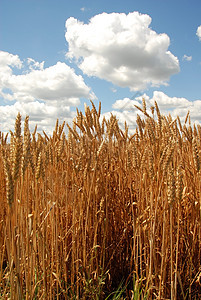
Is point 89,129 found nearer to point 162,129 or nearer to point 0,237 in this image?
point 162,129

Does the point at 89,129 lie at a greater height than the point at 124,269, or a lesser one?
greater

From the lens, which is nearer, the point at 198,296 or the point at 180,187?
the point at 180,187

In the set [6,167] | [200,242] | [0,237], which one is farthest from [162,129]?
[0,237]

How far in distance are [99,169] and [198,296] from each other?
877mm

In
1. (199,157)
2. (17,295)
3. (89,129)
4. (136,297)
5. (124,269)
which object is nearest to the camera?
(17,295)

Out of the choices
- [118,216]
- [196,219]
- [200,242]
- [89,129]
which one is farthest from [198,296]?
[89,129]

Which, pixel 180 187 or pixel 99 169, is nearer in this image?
pixel 180 187

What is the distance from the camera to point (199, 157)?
1134 mm

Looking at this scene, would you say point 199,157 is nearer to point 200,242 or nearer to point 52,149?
point 200,242

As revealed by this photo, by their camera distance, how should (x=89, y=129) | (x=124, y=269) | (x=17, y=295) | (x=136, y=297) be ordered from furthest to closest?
1. (x=124, y=269)
2. (x=89, y=129)
3. (x=136, y=297)
4. (x=17, y=295)

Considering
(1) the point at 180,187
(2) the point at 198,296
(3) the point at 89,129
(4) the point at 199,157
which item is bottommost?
(2) the point at 198,296

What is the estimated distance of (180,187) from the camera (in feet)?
3.06

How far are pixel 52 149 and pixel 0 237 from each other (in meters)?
0.77

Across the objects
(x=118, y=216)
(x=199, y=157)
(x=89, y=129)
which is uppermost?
(x=89, y=129)
